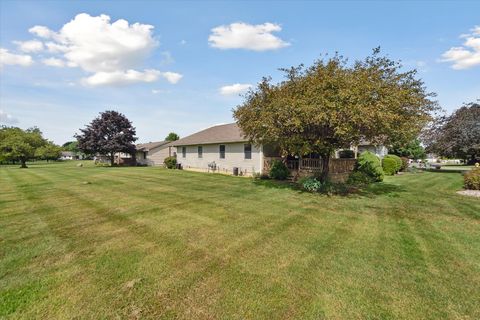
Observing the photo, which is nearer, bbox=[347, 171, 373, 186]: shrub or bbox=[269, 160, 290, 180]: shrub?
bbox=[347, 171, 373, 186]: shrub

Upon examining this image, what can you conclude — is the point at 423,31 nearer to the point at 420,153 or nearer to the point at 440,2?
the point at 440,2

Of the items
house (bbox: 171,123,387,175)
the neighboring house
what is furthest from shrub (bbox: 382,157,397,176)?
the neighboring house

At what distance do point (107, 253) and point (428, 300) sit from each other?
5.63 metres

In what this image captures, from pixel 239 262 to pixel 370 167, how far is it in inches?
595

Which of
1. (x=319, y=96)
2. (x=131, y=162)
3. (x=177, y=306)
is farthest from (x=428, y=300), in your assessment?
(x=131, y=162)

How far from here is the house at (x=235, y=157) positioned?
1662 cm

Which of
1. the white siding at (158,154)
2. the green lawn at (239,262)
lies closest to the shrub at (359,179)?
the green lawn at (239,262)

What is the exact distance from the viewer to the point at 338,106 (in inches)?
366

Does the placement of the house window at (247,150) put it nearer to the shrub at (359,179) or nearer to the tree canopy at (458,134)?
the shrub at (359,179)

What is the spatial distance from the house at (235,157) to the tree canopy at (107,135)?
12818mm

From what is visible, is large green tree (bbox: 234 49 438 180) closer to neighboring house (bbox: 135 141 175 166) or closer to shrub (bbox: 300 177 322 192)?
shrub (bbox: 300 177 322 192)

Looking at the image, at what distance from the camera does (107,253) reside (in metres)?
4.88

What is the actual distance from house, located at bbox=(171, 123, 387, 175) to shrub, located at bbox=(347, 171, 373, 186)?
124cm

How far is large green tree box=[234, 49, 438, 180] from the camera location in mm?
9352
